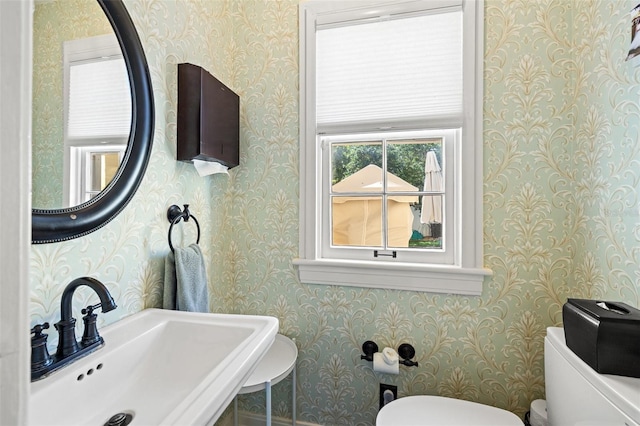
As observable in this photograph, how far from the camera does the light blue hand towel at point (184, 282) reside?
1.00m

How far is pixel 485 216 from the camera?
48.8 inches

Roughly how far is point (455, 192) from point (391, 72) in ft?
2.05

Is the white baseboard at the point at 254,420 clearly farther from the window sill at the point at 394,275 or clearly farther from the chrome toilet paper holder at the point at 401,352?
the window sill at the point at 394,275

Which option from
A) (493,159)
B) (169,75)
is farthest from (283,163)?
(493,159)

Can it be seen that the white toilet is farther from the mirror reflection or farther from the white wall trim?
the mirror reflection

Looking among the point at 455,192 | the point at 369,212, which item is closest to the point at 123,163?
the point at 369,212

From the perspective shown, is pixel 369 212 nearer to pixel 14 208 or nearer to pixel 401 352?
pixel 401 352

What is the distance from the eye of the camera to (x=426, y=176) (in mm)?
1361

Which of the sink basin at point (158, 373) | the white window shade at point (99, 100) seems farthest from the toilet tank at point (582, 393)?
the white window shade at point (99, 100)

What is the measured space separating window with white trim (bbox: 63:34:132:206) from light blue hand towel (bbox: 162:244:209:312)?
0.35 meters

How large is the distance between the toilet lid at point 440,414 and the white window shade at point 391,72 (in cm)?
114

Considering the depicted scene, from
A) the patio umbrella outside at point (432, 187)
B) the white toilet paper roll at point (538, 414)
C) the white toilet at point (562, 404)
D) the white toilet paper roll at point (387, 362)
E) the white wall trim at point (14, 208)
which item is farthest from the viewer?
the patio umbrella outside at point (432, 187)

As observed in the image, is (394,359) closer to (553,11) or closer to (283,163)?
(283,163)

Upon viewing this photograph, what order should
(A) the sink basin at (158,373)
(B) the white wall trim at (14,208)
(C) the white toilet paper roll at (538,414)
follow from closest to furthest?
(B) the white wall trim at (14,208), (A) the sink basin at (158,373), (C) the white toilet paper roll at (538,414)
